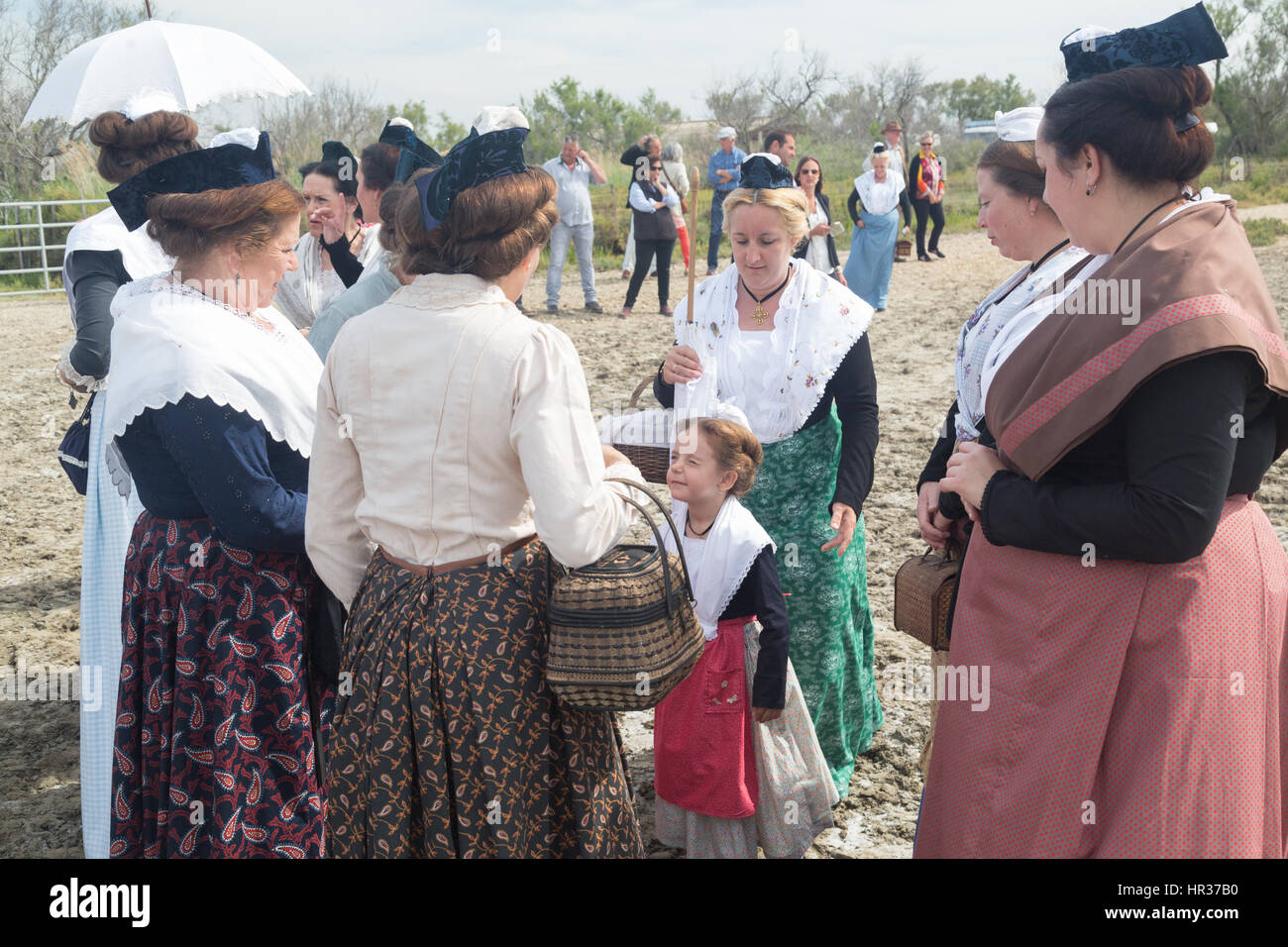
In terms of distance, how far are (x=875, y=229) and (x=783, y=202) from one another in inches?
361

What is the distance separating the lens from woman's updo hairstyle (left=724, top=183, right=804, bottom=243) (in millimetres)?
3096

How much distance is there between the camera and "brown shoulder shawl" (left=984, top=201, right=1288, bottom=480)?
1.65 metres

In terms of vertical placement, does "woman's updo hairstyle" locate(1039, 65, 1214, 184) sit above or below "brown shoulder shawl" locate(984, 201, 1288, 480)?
above

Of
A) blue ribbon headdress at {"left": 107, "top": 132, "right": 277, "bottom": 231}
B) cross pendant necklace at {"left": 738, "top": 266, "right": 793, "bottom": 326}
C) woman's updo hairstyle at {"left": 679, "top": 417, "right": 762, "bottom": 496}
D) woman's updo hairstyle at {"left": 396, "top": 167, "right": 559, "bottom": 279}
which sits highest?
blue ribbon headdress at {"left": 107, "top": 132, "right": 277, "bottom": 231}

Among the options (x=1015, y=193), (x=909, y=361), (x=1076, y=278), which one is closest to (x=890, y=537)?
(x=1015, y=193)

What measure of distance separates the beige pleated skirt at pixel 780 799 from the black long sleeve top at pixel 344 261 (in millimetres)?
2086

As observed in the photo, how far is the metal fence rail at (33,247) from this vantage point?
15117 millimetres

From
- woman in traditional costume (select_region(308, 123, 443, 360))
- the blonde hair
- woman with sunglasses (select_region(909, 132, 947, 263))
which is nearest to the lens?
woman in traditional costume (select_region(308, 123, 443, 360))

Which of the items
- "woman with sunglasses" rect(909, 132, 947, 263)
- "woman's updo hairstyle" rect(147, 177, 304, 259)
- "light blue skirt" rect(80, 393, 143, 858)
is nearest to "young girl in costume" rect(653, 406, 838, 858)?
"woman's updo hairstyle" rect(147, 177, 304, 259)

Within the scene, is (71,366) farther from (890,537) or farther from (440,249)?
(890,537)

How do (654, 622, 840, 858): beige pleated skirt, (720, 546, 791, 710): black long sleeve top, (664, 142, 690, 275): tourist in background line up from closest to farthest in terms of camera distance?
1. (720, 546, 791, 710): black long sleeve top
2. (654, 622, 840, 858): beige pleated skirt
3. (664, 142, 690, 275): tourist in background

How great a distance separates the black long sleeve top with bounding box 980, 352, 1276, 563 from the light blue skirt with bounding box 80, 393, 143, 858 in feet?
7.83

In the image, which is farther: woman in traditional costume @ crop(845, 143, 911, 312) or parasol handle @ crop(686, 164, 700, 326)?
woman in traditional costume @ crop(845, 143, 911, 312)

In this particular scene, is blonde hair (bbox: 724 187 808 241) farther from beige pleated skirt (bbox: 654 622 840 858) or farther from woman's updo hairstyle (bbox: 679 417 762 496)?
beige pleated skirt (bbox: 654 622 840 858)
